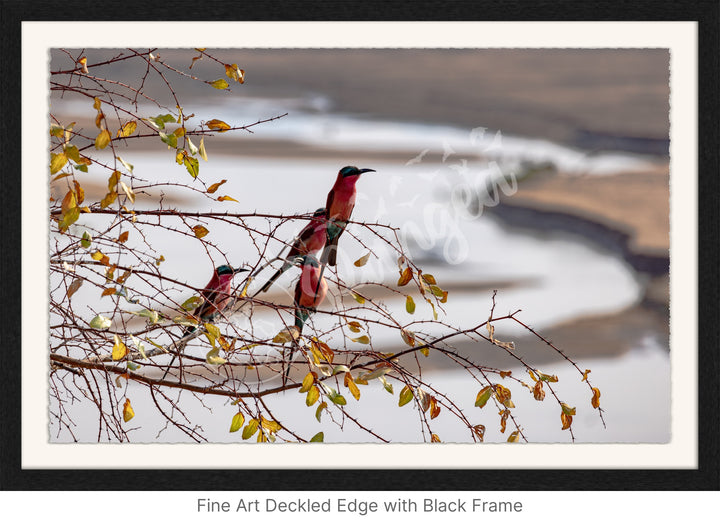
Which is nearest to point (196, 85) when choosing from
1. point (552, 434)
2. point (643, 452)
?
point (552, 434)

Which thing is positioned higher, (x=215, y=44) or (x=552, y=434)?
(x=215, y=44)

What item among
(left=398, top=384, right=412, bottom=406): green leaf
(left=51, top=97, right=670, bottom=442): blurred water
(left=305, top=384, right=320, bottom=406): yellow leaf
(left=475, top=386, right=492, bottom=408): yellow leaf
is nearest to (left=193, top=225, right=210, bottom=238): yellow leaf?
(left=51, top=97, right=670, bottom=442): blurred water

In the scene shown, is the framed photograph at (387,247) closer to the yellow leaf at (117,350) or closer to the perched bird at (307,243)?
the perched bird at (307,243)

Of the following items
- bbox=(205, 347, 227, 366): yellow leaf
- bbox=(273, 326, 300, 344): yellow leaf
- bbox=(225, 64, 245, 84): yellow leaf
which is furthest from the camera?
bbox=(225, 64, 245, 84): yellow leaf

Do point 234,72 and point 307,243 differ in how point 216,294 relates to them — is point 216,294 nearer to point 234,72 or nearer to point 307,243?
point 307,243

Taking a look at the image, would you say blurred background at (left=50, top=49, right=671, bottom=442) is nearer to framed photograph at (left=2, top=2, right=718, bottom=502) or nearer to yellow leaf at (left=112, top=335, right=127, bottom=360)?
framed photograph at (left=2, top=2, right=718, bottom=502)
